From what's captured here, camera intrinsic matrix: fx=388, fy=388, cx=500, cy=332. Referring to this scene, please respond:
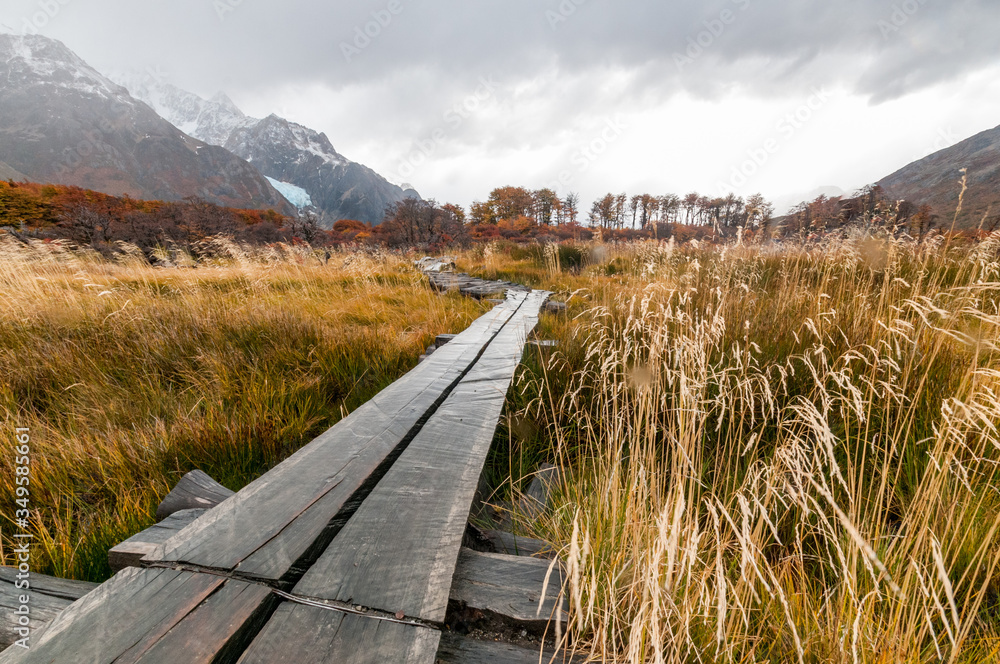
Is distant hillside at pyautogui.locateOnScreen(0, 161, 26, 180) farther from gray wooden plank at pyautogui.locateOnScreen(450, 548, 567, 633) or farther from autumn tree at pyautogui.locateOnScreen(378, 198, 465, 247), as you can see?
gray wooden plank at pyautogui.locateOnScreen(450, 548, 567, 633)

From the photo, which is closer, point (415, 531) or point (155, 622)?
point (155, 622)

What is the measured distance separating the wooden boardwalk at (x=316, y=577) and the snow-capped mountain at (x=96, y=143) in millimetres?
141633

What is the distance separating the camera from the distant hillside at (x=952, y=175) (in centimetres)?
5712

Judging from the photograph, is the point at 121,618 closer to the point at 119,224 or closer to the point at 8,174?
the point at 119,224

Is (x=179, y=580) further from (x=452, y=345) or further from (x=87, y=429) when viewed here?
(x=452, y=345)

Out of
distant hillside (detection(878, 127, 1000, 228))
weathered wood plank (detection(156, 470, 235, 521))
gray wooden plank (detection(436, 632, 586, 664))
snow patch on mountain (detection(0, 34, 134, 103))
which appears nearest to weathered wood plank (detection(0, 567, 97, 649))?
weathered wood plank (detection(156, 470, 235, 521))

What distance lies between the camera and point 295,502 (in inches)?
51.4

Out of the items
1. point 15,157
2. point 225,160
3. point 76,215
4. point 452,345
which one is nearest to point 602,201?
point 76,215

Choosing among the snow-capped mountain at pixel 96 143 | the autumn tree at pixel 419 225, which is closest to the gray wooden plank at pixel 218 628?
the autumn tree at pixel 419 225

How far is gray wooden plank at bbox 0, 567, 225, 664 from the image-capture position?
0.79m

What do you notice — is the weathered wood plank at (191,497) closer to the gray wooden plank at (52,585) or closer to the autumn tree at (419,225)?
the gray wooden plank at (52,585)

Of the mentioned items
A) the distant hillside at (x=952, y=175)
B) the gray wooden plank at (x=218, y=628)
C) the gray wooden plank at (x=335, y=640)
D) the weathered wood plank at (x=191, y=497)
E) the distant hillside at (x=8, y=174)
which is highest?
the distant hillside at (x=8, y=174)

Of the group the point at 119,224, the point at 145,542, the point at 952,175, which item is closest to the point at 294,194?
the point at 119,224

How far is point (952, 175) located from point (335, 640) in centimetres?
11333
